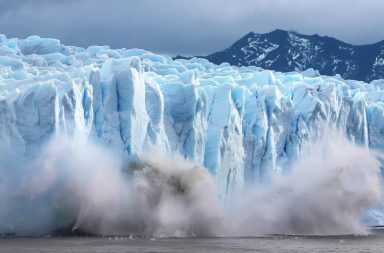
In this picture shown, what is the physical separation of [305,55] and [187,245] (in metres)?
92.7

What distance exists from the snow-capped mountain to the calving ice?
220ft

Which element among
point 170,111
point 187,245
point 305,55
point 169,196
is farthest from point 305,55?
point 187,245

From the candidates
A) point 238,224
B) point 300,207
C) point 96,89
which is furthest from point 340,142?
point 96,89

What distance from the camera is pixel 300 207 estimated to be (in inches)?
1511

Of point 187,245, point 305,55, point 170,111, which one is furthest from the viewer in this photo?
point 305,55

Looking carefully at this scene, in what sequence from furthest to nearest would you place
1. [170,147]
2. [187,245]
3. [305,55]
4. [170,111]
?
[305,55], [170,111], [170,147], [187,245]

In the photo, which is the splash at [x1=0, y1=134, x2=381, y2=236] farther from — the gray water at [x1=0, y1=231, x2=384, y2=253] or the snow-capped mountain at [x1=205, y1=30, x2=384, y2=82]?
the snow-capped mountain at [x1=205, y1=30, x2=384, y2=82]

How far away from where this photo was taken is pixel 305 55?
119 metres

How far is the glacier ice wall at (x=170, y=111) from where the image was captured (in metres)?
30.3

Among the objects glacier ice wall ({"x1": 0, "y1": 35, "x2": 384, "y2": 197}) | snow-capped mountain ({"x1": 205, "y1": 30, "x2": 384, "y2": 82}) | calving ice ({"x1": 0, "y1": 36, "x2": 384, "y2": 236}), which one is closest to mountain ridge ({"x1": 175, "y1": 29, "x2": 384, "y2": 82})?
snow-capped mountain ({"x1": 205, "y1": 30, "x2": 384, "y2": 82})

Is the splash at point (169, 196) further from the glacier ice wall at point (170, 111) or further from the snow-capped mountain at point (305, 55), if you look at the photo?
the snow-capped mountain at point (305, 55)

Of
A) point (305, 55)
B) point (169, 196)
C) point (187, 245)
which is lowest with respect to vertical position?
point (305, 55)

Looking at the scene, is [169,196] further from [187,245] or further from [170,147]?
[187,245]

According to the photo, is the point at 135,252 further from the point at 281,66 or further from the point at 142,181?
the point at 281,66
